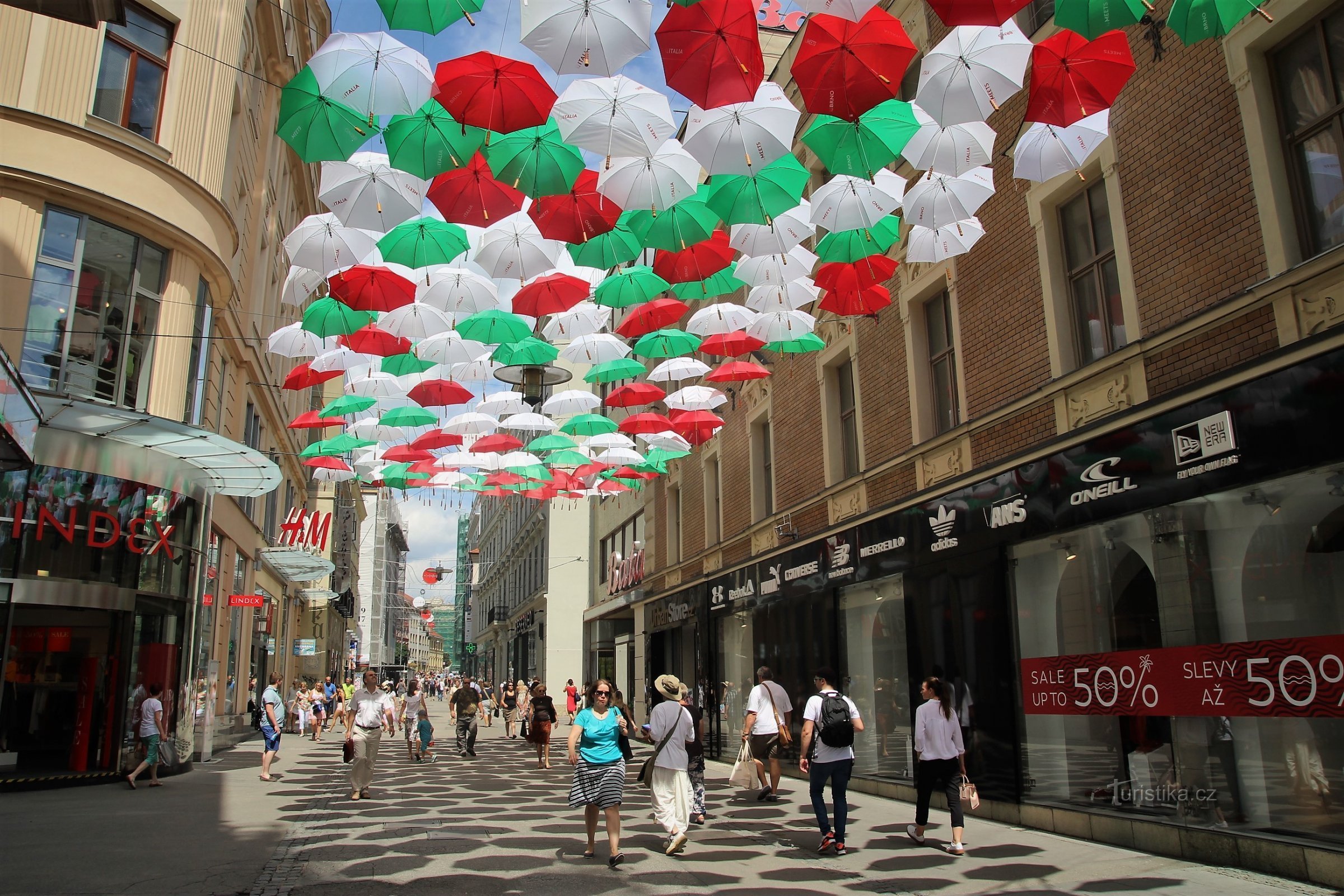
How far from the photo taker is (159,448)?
1584cm

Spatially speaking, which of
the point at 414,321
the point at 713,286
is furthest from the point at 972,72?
the point at 414,321

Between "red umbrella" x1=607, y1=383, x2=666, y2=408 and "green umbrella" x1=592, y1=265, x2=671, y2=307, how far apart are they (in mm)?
3324

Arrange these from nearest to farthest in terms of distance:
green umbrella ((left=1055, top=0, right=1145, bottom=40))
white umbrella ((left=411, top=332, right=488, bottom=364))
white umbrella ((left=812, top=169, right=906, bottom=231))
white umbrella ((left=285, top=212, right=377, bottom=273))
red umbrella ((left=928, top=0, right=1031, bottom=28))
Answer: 1. red umbrella ((left=928, top=0, right=1031, bottom=28))
2. green umbrella ((left=1055, top=0, right=1145, bottom=40))
3. white umbrella ((left=812, top=169, right=906, bottom=231))
4. white umbrella ((left=285, top=212, right=377, bottom=273))
5. white umbrella ((left=411, top=332, right=488, bottom=364))

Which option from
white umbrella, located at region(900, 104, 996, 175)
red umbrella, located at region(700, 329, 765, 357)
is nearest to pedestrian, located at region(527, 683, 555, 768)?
red umbrella, located at region(700, 329, 765, 357)

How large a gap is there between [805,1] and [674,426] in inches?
422

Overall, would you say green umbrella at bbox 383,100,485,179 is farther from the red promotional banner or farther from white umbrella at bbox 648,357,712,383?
the red promotional banner

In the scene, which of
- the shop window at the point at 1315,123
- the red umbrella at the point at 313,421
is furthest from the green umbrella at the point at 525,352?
the shop window at the point at 1315,123

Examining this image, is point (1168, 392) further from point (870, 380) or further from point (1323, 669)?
point (870, 380)

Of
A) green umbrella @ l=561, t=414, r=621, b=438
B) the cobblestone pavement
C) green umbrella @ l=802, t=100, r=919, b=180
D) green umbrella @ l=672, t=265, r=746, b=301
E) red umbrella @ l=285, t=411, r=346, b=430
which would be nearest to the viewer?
the cobblestone pavement

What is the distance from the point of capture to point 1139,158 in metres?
10.1

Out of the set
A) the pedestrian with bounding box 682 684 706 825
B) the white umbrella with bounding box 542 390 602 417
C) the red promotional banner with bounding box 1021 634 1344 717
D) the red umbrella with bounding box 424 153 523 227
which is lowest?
the pedestrian with bounding box 682 684 706 825

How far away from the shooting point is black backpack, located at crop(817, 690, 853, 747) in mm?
9680

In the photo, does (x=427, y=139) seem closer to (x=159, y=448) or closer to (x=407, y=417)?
(x=407, y=417)

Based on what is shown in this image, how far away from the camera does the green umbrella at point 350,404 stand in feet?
55.1
